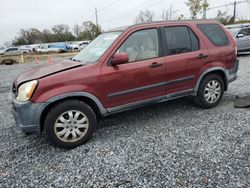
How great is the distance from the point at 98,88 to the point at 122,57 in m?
0.61

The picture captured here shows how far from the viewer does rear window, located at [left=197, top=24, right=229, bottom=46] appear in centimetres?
429

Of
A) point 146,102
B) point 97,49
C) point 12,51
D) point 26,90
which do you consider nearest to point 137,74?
point 146,102

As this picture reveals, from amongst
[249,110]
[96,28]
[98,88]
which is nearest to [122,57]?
[98,88]

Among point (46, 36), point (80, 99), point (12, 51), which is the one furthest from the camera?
point (46, 36)

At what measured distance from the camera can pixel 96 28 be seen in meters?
60.1

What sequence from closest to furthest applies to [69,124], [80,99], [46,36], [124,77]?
[69,124] < [80,99] < [124,77] < [46,36]

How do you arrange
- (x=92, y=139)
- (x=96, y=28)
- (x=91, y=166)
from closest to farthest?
(x=91, y=166) → (x=92, y=139) → (x=96, y=28)

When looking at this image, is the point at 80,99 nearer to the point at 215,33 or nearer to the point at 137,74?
the point at 137,74

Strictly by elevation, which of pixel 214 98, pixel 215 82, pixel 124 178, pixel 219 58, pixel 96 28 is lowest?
pixel 124 178

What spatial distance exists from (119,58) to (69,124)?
1264 millimetres

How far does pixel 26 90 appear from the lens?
9.96ft

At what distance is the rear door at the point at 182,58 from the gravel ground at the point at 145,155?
0.66 meters

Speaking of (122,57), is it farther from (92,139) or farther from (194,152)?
(194,152)

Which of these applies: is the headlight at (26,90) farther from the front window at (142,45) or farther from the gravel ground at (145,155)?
the front window at (142,45)
